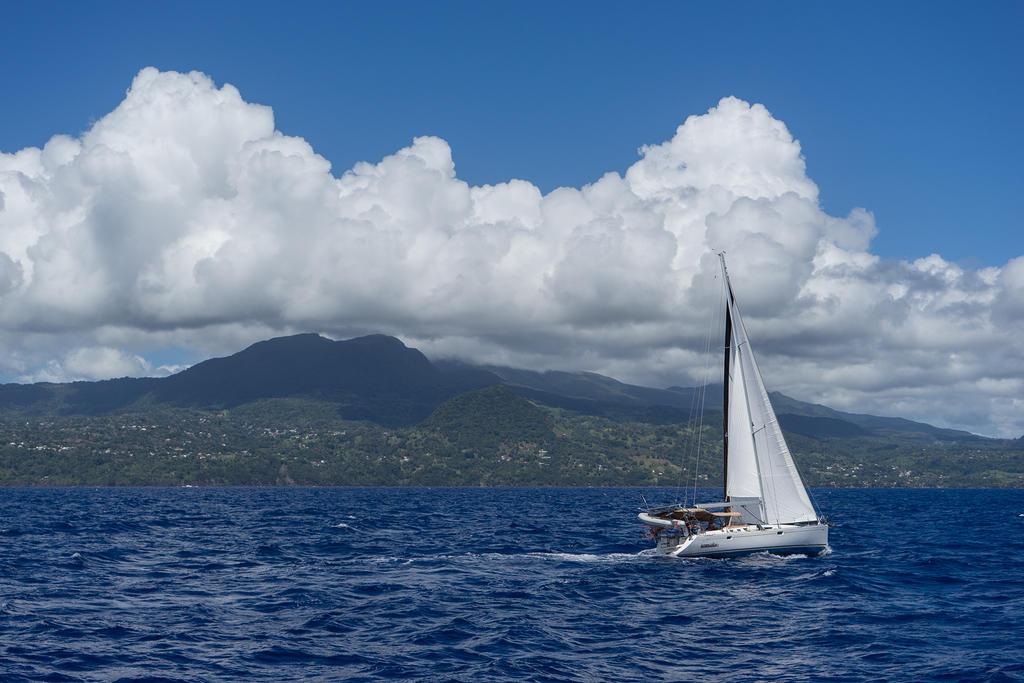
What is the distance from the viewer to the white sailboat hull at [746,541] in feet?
186

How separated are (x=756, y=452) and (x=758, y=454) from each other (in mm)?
192

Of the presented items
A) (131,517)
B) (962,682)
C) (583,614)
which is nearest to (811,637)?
(962,682)

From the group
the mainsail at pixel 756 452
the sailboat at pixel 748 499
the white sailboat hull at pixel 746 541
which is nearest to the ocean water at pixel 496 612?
the white sailboat hull at pixel 746 541

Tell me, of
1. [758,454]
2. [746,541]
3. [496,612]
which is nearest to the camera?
[496,612]

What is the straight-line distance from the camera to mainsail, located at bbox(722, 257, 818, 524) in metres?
58.3

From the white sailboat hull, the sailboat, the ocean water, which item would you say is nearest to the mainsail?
the sailboat

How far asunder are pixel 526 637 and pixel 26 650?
60.4ft

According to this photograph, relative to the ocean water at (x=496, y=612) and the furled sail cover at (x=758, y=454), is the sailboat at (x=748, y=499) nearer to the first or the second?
the furled sail cover at (x=758, y=454)

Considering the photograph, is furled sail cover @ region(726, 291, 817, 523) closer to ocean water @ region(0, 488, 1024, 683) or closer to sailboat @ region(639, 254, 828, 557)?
sailboat @ region(639, 254, 828, 557)

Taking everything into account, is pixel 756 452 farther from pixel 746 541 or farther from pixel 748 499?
pixel 746 541

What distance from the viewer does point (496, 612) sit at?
38.7 metres

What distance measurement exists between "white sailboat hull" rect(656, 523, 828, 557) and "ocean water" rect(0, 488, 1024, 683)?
818mm

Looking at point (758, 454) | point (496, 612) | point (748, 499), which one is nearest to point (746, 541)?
point (748, 499)

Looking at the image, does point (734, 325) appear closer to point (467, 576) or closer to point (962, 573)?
point (962, 573)
